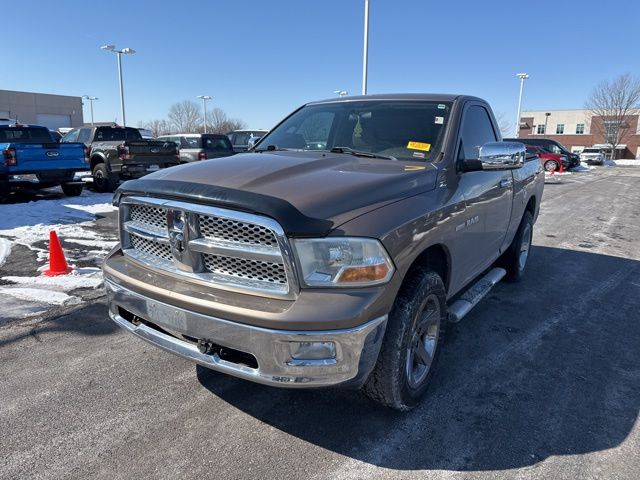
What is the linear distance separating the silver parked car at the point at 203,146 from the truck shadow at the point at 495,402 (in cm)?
1174

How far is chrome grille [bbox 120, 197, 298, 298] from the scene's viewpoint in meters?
2.29

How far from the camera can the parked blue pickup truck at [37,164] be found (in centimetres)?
994

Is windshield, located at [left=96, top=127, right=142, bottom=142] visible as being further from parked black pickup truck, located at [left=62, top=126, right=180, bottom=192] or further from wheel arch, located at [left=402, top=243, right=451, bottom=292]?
wheel arch, located at [left=402, top=243, right=451, bottom=292]

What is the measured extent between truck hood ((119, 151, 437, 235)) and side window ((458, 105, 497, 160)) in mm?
679

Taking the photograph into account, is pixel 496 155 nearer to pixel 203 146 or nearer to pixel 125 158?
pixel 125 158

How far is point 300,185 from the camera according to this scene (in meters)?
2.58

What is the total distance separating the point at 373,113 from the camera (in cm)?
380

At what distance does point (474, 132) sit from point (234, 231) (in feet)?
8.29

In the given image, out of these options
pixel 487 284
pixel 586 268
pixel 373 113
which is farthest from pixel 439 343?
pixel 586 268

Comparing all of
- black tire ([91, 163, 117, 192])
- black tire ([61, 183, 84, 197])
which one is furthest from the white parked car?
black tire ([61, 183, 84, 197])

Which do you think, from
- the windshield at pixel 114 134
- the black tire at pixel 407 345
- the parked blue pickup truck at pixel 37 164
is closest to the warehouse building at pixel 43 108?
the windshield at pixel 114 134

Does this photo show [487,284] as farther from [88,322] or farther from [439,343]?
[88,322]

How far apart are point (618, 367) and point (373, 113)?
2734 millimetres

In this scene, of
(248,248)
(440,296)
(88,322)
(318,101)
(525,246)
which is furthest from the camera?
(525,246)
